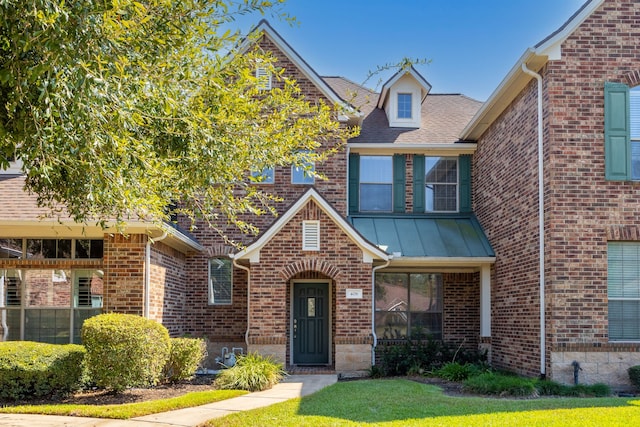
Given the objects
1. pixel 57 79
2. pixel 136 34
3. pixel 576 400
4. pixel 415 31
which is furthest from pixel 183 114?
pixel 415 31

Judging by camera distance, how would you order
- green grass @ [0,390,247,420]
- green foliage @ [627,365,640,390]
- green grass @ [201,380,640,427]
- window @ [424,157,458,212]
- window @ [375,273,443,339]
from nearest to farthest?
green grass @ [201,380,640,427] → green grass @ [0,390,247,420] → green foliage @ [627,365,640,390] → window @ [375,273,443,339] → window @ [424,157,458,212]

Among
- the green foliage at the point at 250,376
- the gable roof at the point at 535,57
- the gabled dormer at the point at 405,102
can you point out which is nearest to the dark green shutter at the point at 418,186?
the gabled dormer at the point at 405,102

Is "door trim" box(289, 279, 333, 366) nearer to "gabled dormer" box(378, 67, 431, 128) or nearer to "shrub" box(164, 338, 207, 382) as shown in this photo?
"shrub" box(164, 338, 207, 382)

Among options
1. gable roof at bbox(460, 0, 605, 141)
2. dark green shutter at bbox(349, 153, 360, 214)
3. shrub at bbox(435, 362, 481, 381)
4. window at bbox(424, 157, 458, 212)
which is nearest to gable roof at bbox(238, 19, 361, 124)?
dark green shutter at bbox(349, 153, 360, 214)

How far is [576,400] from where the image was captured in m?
→ 9.85

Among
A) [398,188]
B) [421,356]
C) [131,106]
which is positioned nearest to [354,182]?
[398,188]

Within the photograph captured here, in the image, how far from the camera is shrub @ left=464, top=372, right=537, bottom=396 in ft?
35.3

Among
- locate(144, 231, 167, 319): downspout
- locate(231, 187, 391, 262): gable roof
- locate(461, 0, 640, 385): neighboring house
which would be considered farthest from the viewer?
locate(231, 187, 391, 262): gable roof

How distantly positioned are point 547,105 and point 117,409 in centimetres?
928

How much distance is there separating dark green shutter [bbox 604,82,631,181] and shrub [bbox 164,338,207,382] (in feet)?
28.3

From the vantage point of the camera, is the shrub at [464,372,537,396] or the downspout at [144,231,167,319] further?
the downspout at [144,231,167,319]

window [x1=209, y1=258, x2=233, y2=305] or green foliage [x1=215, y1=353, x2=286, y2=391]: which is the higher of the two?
window [x1=209, y1=258, x2=233, y2=305]

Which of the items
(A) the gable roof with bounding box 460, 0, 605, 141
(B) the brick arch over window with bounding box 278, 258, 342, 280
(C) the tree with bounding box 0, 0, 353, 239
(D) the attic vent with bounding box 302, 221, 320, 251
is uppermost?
(A) the gable roof with bounding box 460, 0, 605, 141

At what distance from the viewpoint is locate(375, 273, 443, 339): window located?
16250mm
